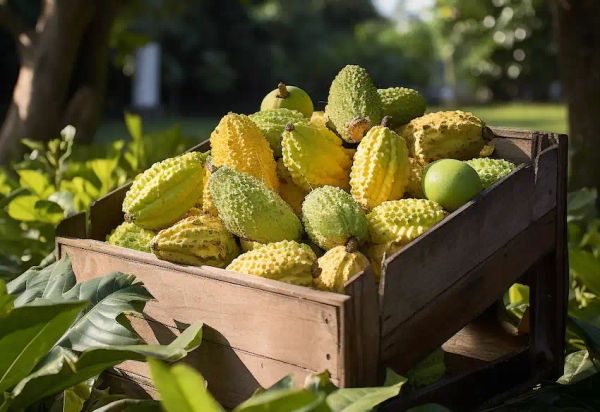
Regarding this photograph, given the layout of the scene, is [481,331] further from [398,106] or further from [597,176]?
[597,176]

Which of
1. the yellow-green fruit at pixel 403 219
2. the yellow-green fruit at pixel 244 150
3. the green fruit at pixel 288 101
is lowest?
the yellow-green fruit at pixel 403 219

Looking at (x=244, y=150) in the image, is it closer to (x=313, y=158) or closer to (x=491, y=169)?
(x=313, y=158)

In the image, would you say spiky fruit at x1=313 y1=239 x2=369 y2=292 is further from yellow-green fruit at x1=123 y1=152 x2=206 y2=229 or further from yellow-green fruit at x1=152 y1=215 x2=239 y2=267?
yellow-green fruit at x1=123 y1=152 x2=206 y2=229

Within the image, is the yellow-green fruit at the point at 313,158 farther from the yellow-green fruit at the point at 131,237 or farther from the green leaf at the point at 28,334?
the green leaf at the point at 28,334

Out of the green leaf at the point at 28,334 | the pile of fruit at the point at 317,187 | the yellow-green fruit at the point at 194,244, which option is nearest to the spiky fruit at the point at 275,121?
the pile of fruit at the point at 317,187

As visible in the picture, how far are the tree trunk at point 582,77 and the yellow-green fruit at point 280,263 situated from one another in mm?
2353

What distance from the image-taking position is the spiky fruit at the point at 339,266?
142 centimetres

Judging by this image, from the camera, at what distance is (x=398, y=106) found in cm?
188

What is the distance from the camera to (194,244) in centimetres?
154

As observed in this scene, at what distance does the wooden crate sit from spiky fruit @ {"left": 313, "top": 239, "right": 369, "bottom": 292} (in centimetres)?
9

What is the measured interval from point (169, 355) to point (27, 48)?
249cm

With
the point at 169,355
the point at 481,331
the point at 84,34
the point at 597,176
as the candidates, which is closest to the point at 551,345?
the point at 481,331

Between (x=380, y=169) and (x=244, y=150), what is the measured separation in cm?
29

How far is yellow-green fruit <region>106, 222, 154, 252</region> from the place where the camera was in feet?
Answer: 5.59
